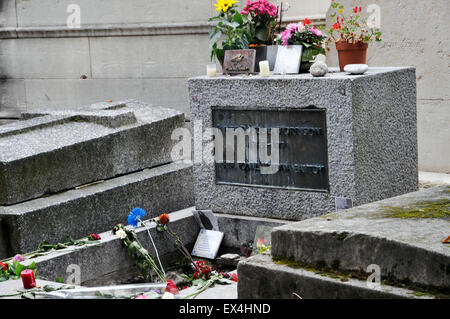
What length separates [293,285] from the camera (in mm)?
3451

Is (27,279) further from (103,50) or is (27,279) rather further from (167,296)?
(103,50)

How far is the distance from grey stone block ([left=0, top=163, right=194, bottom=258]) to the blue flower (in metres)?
0.32

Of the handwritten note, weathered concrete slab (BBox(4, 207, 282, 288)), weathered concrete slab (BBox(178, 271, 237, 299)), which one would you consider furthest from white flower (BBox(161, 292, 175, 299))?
the handwritten note

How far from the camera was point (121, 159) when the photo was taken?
20.7 ft

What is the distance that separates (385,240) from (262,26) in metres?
3.40

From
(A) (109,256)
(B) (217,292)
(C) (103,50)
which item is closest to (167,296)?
(B) (217,292)

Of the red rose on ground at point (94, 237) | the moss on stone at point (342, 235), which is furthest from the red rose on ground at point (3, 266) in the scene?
the moss on stone at point (342, 235)

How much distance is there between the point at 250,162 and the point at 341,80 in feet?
3.55

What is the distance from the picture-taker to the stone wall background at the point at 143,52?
7770 mm

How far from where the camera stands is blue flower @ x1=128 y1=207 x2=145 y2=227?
5703 millimetres

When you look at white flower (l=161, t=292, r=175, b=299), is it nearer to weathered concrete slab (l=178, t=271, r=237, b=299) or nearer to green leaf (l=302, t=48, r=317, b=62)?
weathered concrete slab (l=178, t=271, r=237, b=299)

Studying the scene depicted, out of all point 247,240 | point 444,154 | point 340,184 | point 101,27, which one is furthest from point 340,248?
point 101,27

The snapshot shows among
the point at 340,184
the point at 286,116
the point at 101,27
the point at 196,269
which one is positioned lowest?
the point at 196,269

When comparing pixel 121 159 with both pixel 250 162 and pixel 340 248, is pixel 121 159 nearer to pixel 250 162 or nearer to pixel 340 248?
pixel 250 162
